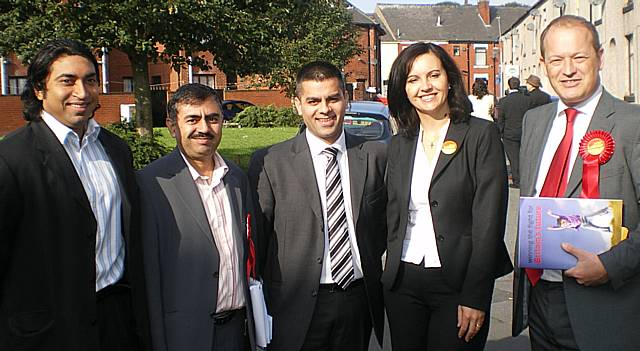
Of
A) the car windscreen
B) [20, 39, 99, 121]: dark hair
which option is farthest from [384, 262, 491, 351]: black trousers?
the car windscreen

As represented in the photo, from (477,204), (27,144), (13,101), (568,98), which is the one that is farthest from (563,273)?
(13,101)

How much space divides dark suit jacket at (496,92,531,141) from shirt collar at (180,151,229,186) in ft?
32.7

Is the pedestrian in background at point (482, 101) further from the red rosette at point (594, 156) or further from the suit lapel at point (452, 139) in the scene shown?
the red rosette at point (594, 156)

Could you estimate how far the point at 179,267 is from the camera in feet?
11.2

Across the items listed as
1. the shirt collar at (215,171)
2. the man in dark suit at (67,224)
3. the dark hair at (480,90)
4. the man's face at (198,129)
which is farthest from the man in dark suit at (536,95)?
the man in dark suit at (67,224)

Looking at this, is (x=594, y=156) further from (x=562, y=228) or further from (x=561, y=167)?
(x=562, y=228)

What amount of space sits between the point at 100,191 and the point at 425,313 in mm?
1789

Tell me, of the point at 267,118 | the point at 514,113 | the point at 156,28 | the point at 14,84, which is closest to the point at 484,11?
the point at 267,118

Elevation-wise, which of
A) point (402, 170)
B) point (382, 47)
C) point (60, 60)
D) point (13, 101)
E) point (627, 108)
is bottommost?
point (402, 170)

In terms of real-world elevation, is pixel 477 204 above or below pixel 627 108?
below

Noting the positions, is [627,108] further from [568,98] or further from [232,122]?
[232,122]

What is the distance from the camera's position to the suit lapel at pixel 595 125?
3043 millimetres

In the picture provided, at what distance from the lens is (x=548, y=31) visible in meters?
3.22

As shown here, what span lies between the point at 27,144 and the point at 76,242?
478 mm
